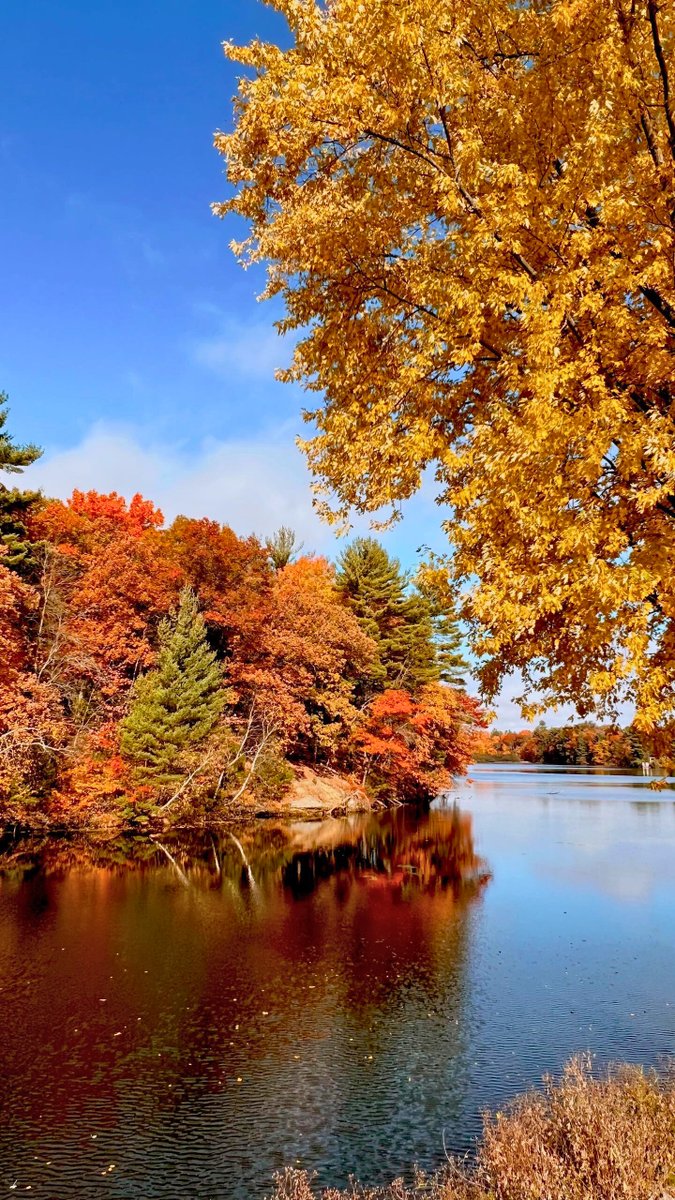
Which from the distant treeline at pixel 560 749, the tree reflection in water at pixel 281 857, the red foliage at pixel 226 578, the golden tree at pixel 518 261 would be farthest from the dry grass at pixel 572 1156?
the distant treeline at pixel 560 749

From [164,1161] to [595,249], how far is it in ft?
32.7

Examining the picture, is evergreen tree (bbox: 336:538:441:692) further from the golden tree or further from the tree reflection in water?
the golden tree

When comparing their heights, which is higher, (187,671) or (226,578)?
(226,578)

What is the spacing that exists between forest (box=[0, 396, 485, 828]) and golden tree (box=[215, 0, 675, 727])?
18.4 meters

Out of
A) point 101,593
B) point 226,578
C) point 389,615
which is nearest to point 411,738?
point 389,615

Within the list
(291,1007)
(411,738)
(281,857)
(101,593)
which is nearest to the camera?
(291,1007)

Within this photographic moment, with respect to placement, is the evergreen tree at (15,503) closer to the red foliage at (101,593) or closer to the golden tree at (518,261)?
the red foliage at (101,593)

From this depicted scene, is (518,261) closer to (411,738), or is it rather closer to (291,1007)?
(291,1007)

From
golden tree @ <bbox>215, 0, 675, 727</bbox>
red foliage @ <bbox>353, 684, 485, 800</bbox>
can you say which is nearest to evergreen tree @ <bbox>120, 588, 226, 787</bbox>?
red foliage @ <bbox>353, 684, 485, 800</bbox>

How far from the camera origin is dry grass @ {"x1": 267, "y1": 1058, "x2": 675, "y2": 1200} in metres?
5.19

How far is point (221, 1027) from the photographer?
11008 mm

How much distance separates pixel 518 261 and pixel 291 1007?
1134 cm

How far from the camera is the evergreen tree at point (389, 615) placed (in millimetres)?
52375

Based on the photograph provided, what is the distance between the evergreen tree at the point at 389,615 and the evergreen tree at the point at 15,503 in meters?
25.4
